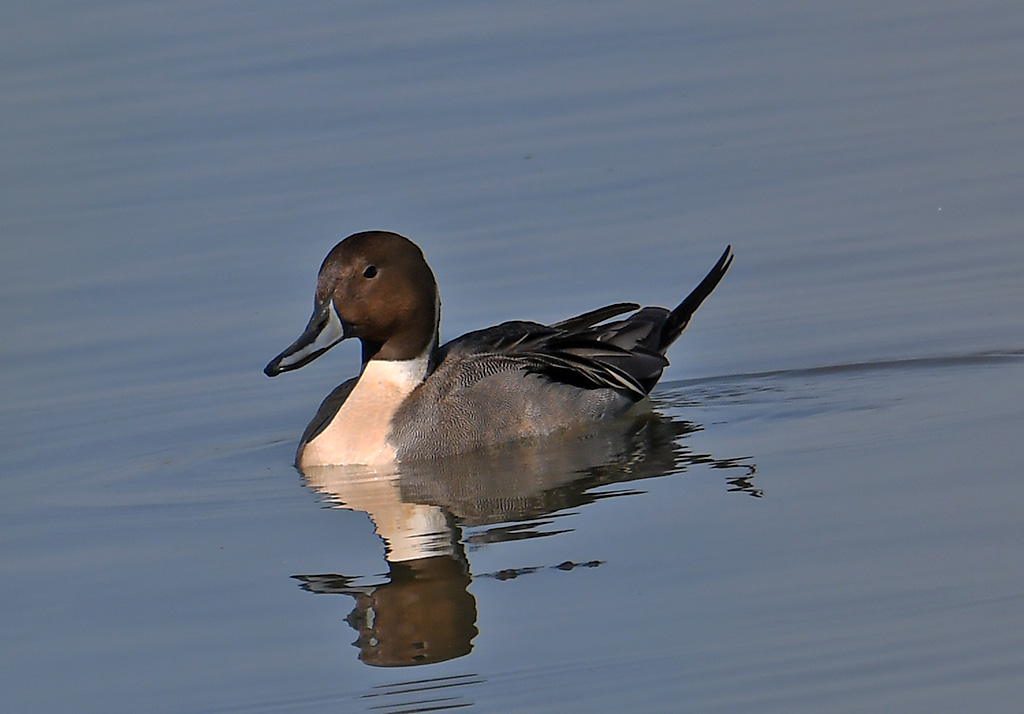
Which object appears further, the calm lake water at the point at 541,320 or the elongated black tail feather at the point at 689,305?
the elongated black tail feather at the point at 689,305

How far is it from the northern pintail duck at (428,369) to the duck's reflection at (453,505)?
0.39 ft

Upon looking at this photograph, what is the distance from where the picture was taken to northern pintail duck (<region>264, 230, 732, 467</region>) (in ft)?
26.2

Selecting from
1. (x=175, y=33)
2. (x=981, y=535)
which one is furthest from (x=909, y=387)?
(x=175, y=33)

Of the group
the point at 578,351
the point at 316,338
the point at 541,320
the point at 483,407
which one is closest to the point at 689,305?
the point at 578,351

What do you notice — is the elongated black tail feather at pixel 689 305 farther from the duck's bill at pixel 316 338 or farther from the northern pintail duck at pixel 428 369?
the duck's bill at pixel 316 338

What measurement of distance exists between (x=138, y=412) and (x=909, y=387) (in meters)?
3.46

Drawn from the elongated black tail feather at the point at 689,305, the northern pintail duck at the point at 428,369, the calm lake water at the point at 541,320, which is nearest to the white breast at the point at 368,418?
the northern pintail duck at the point at 428,369

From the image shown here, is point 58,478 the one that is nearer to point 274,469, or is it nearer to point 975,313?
point 274,469

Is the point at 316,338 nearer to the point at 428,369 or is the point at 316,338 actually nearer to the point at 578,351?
the point at 428,369

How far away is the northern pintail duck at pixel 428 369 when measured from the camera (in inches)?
314

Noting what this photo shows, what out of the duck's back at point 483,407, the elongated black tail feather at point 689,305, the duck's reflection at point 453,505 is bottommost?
the duck's reflection at point 453,505

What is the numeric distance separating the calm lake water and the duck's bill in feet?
1.49

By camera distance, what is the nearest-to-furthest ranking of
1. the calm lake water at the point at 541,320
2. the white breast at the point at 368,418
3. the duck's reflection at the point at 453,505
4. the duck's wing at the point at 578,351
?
the calm lake water at the point at 541,320 → the duck's reflection at the point at 453,505 → the white breast at the point at 368,418 → the duck's wing at the point at 578,351

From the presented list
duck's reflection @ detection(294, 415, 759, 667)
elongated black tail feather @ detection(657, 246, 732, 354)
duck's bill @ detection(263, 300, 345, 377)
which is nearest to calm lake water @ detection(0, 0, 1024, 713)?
duck's reflection @ detection(294, 415, 759, 667)
